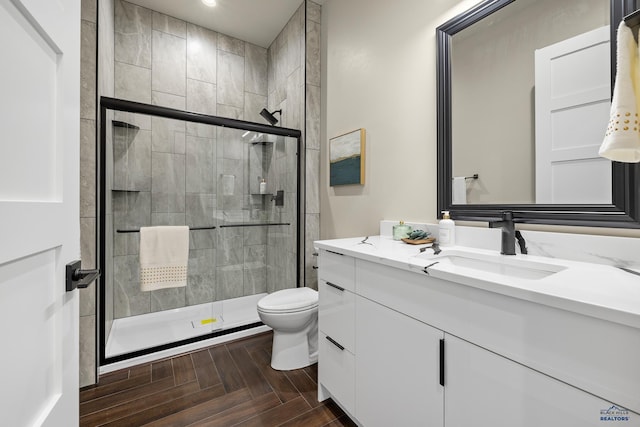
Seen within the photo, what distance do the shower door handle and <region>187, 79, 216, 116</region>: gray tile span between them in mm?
2482

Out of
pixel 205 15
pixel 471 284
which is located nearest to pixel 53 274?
pixel 471 284

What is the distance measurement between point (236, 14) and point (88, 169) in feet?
6.56

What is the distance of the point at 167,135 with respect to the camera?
2262 mm

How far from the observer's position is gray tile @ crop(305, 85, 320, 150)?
2418 mm

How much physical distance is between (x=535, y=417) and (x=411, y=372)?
1.23ft

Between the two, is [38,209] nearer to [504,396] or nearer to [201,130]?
[504,396]

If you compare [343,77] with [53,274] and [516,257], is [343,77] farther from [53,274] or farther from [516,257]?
[53,274]

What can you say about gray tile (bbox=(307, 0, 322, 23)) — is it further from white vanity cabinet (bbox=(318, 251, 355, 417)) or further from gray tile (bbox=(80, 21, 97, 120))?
white vanity cabinet (bbox=(318, 251, 355, 417))

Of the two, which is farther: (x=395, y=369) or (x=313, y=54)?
(x=313, y=54)

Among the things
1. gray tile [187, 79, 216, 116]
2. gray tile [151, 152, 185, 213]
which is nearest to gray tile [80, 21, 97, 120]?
gray tile [151, 152, 185, 213]

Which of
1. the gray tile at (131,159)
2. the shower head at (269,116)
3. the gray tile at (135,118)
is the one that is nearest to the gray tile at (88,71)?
the gray tile at (135,118)

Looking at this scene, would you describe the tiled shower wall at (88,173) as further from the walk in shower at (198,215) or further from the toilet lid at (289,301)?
the toilet lid at (289,301)

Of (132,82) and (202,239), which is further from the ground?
(132,82)

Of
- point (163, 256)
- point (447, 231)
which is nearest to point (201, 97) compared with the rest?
point (163, 256)
